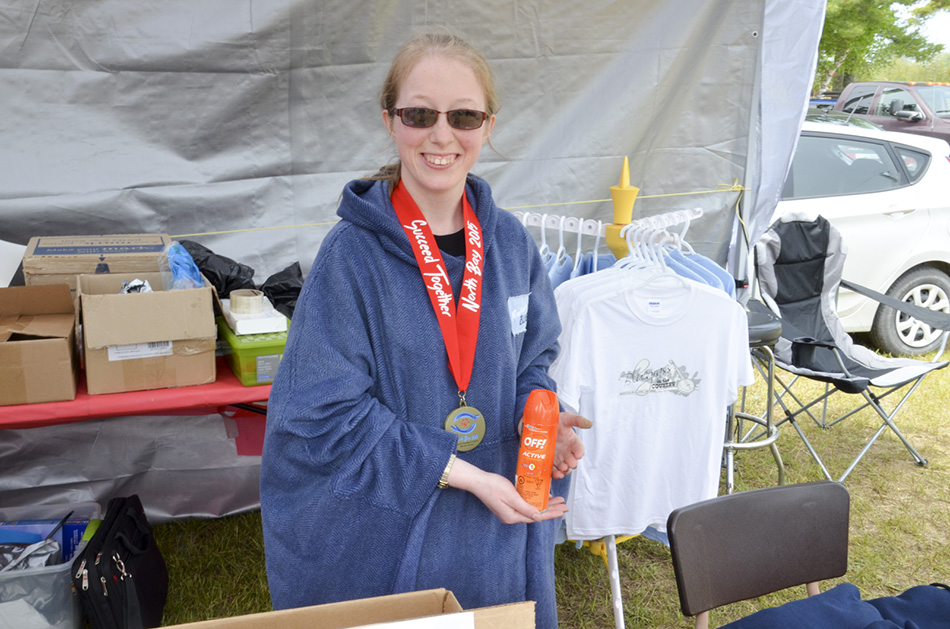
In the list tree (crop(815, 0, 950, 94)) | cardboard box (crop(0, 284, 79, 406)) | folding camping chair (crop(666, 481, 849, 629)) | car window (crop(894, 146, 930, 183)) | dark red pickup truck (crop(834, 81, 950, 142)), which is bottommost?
folding camping chair (crop(666, 481, 849, 629))

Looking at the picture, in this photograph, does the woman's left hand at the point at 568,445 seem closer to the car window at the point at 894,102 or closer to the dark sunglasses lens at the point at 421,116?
the dark sunglasses lens at the point at 421,116

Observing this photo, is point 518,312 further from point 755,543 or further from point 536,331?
point 755,543

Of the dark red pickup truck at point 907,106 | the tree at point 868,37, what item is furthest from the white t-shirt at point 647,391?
the tree at point 868,37

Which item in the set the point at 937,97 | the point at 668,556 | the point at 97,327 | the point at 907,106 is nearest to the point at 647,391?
the point at 668,556

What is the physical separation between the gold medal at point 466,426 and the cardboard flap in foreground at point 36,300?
5.44 ft

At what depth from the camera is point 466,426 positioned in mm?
1453

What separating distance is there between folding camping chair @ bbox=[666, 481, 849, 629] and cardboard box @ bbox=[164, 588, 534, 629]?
76 centimetres

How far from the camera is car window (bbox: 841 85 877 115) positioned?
477 inches

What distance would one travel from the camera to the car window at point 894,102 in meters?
11.4

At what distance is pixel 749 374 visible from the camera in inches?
96.3

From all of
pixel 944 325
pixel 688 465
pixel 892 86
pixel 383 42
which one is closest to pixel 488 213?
pixel 688 465

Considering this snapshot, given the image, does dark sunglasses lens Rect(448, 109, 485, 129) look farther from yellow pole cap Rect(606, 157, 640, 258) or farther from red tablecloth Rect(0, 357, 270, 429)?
red tablecloth Rect(0, 357, 270, 429)

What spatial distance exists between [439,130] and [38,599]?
6.73ft

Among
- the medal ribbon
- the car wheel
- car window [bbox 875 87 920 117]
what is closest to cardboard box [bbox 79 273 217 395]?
the medal ribbon
